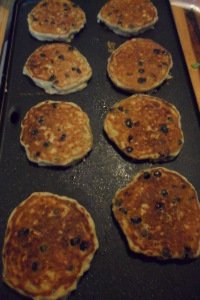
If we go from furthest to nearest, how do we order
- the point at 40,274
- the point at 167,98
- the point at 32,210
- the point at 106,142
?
the point at 167,98
the point at 106,142
the point at 32,210
the point at 40,274

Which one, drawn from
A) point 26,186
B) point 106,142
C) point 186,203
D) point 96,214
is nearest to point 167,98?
point 106,142

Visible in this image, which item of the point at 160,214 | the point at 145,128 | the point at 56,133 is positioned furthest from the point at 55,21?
the point at 160,214

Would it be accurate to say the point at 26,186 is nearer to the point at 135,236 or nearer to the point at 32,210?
the point at 32,210

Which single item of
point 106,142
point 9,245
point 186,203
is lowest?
point 9,245

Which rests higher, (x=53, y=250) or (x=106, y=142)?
(x=106, y=142)

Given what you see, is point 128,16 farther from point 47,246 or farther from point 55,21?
point 47,246

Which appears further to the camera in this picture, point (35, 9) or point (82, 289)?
point (35, 9)

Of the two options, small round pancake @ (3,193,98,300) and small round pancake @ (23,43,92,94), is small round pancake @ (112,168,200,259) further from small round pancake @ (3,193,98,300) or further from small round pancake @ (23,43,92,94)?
small round pancake @ (23,43,92,94)
